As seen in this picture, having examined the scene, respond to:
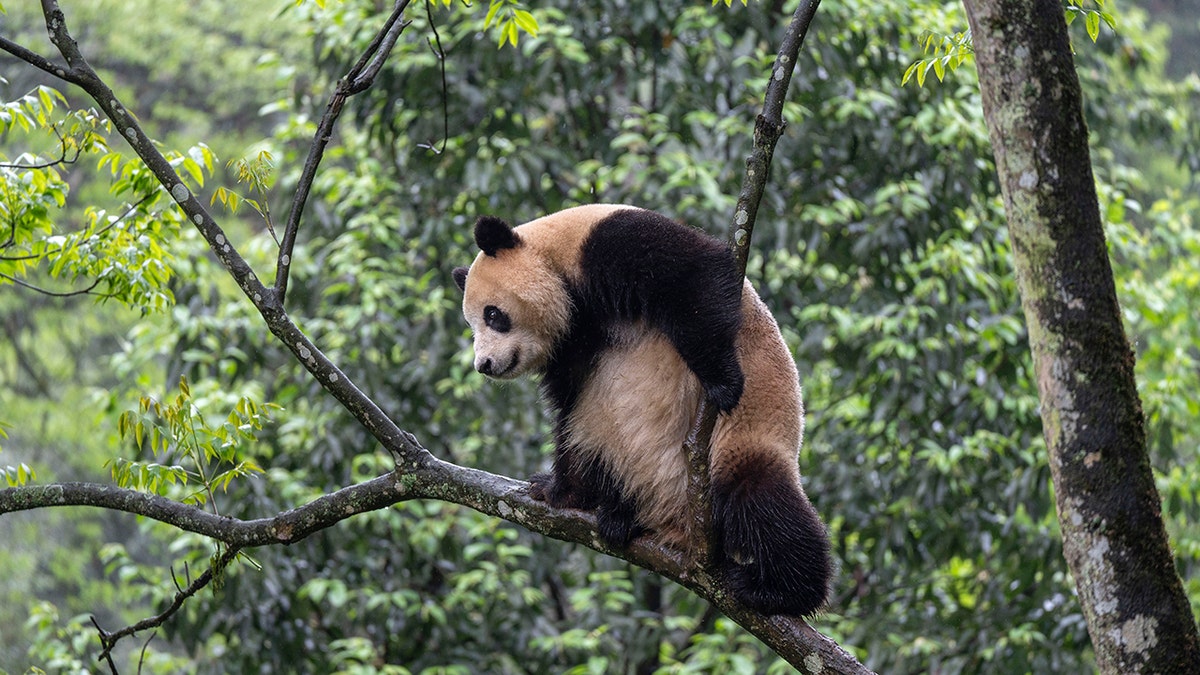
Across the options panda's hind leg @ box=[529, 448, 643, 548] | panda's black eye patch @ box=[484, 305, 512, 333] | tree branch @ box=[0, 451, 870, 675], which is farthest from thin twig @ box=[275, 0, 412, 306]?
panda's hind leg @ box=[529, 448, 643, 548]

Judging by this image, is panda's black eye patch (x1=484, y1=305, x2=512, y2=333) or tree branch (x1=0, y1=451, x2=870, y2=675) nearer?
tree branch (x1=0, y1=451, x2=870, y2=675)

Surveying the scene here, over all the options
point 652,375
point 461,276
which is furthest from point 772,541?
point 461,276

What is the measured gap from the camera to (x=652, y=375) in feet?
11.0

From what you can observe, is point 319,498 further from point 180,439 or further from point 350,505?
point 180,439

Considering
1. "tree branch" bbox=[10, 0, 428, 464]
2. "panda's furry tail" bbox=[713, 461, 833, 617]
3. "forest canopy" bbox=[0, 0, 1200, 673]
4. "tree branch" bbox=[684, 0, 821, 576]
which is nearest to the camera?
"tree branch" bbox=[684, 0, 821, 576]

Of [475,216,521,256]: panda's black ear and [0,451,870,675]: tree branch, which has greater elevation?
[475,216,521,256]: panda's black ear

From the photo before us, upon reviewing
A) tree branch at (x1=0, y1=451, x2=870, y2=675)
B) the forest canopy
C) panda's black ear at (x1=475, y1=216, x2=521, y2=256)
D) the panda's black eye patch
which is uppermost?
panda's black ear at (x1=475, y1=216, x2=521, y2=256)

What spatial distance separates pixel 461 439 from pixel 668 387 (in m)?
3.77

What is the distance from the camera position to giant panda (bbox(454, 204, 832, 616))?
300 centimetres

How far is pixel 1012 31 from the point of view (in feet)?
6.65

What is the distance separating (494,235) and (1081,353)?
1.98m

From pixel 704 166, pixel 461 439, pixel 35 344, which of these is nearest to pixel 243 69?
pixel 35 344

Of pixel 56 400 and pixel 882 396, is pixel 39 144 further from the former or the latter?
pixel 882 396

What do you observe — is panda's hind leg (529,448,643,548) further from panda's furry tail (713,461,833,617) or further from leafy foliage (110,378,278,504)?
leafy foliage (110,378,278,504)
